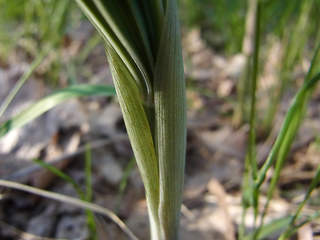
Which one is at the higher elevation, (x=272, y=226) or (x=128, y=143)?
(x=128, y=143)

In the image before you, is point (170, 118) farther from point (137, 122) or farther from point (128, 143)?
point (128, 143)

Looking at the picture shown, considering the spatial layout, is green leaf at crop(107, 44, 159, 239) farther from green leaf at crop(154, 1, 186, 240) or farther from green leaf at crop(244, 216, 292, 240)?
green leaf at crop(244, 216, 292, 240)

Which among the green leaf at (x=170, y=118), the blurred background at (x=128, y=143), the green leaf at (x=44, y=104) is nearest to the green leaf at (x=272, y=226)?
the blurred background at (x=128, y=143)

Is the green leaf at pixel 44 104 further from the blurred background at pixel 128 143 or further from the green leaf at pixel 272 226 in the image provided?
the green leaf at pixel 272 226

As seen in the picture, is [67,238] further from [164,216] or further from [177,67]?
[177,67]

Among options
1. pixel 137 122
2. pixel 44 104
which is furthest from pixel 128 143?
pixel 137 122
